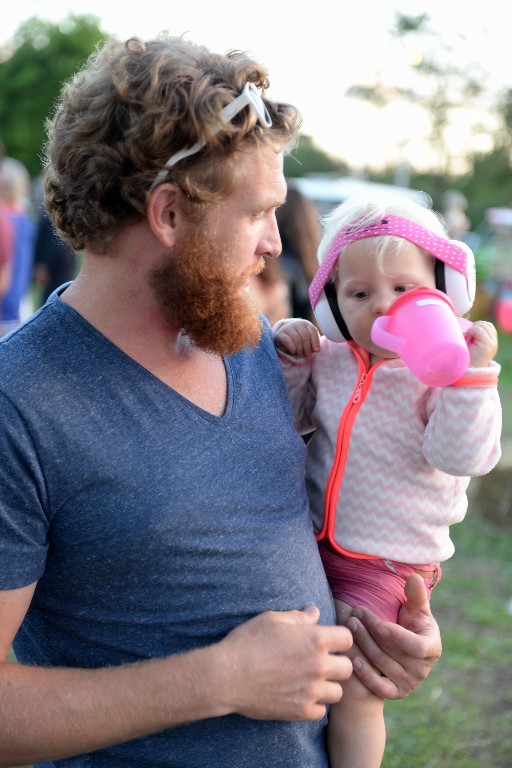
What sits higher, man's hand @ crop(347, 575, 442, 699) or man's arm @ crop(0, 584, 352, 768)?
man's arm @ crop(0, 584, 352, 768)

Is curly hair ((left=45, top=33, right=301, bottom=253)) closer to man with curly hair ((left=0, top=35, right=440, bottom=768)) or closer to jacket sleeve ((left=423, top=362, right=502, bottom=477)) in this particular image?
man with curly hair ((left=0, top=35, right=440, bottom=768))

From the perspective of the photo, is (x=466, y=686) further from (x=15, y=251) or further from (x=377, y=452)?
(x=15, y=251)

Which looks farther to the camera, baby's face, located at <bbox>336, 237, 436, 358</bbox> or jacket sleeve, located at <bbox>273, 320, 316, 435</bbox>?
jacket sleeve, located at <bbox>273, 320, 316, 435</bbox>

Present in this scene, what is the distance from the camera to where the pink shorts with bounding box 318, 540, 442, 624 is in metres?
1.99

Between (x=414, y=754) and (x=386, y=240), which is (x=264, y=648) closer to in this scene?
(x=386, y=240)

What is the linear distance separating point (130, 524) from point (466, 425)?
29.8 inches

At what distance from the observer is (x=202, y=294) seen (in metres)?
1.74

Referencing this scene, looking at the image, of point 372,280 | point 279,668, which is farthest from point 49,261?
point 279,668

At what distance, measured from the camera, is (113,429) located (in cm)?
163

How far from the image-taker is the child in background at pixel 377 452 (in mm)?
1951

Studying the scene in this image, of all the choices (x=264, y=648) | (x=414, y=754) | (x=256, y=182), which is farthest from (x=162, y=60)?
(x=414, y=754)

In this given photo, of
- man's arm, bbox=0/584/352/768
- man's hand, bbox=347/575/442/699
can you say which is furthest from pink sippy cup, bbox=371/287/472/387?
man's arm, bbox=0/584/352/768

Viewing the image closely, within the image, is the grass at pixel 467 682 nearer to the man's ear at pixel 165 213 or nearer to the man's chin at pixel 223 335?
the man's chin at pixel 223 335

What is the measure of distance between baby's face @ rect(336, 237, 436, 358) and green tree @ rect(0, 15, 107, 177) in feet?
169
